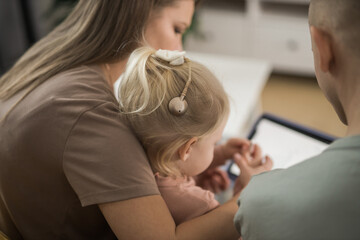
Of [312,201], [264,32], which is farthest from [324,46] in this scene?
[264,32]

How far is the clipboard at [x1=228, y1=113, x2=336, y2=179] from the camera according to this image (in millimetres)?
1124

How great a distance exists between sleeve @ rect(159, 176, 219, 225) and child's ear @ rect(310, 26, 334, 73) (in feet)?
1.33

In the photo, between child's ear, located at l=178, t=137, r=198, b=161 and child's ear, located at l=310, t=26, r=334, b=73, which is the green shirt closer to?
child's ear, located at l=310, t=26, r=334, b=73

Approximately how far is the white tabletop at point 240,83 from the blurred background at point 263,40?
0.55 m

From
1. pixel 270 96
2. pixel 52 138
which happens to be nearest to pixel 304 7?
pixel 270 96

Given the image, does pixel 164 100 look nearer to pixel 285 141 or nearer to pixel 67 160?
pixel 67 160

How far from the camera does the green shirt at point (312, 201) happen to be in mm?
533

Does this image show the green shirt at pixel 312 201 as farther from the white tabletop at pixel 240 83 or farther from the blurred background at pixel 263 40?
the blurred background at pixel 263 40

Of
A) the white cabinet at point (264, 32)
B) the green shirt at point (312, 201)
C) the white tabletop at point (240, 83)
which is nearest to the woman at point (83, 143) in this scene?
the green shirt at point (312, 201)

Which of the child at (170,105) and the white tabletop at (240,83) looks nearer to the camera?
the child at (170,105)

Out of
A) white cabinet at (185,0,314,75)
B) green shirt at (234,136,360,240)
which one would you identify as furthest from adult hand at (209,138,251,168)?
white cabinet at (185,0,314,75)

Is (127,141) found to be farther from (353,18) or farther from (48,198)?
(353,18)

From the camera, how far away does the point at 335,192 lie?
0.54 meters

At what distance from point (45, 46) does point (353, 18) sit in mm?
651
